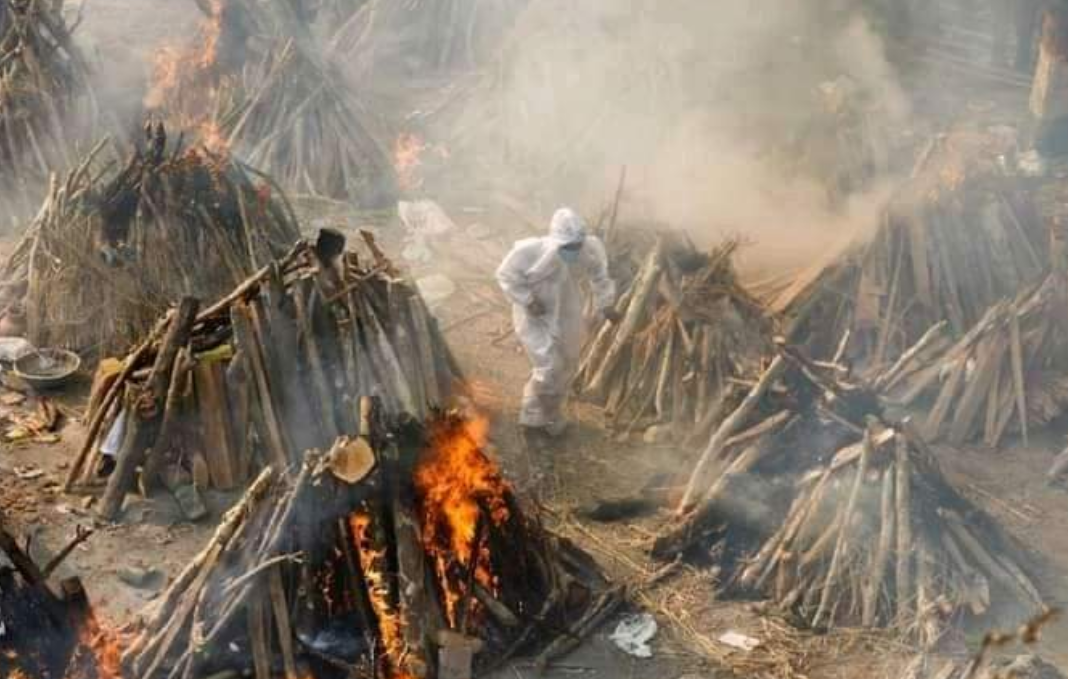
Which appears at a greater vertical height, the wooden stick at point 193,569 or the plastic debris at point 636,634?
the wooden stick at point 193,569

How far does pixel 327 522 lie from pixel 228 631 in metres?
0.78

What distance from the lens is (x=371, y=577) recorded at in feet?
24.5

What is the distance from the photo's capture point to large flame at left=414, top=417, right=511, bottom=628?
25.3 ft

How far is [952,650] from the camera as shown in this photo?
8367 mm

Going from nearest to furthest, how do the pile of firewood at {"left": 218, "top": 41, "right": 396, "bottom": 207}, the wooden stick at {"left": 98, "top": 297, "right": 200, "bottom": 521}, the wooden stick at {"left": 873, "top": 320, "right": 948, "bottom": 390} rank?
the wooden stick at {"left": 98, "top": 297, "right": 200, "bottom": 521} < the wooden stick at {"left": 873, "top": 320, "right": 948, "bottom": 390} < the pile of firewood at {"left": 218, "top": 41, "right": 396, "bottom": 207}

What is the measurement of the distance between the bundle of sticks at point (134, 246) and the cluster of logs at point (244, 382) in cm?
149

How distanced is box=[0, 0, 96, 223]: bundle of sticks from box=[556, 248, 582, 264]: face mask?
21.6 feet

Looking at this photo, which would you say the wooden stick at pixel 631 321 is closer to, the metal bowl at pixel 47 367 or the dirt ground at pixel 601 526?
the dirt ground at pixel 601 526

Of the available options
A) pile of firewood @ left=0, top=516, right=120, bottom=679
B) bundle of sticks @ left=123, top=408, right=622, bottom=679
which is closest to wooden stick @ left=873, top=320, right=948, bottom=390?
Result: bundle of sticks @ left=123, top=408, right=622, bottom=679

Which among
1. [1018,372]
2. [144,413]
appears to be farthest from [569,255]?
[1018,372]

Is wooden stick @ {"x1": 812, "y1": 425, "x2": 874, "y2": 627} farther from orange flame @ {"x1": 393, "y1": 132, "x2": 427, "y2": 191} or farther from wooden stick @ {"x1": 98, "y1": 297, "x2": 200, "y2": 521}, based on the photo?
orange flame @ {"x1": 393, "y1": 132, "x2": 427, "y2": 191}

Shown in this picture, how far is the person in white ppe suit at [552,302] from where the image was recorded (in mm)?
10578

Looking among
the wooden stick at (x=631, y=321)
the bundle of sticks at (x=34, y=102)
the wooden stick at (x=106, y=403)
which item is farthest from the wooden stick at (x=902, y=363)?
the bundle of sticks at (x=34, y=102)

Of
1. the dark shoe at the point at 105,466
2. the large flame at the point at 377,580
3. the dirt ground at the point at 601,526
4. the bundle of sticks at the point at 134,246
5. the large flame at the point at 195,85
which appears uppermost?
the large flame at the point at 195,85
